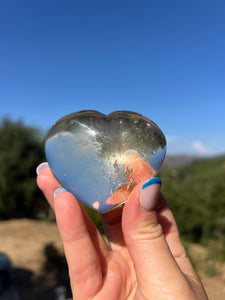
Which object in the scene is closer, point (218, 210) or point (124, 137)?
point (124, 137)

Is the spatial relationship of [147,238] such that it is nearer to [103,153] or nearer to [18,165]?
[103,153]

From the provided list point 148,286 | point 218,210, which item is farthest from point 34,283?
point 218,210

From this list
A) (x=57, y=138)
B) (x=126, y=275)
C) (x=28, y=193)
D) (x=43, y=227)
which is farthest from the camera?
(x=28, y=193)

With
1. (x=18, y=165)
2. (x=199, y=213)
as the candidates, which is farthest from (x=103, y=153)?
(x=199, y=213)

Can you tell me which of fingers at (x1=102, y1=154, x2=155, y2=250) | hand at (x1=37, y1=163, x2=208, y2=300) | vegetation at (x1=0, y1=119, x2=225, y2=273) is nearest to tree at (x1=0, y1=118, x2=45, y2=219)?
vegetation at (x1=0, y1=119, x2=225, y2=273)

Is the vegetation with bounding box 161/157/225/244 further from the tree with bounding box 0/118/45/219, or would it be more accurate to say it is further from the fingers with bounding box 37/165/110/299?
the fingers with bounding box 37/165/110/299

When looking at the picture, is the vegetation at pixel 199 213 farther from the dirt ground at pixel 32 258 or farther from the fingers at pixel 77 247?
the fingers at pixel 77 247

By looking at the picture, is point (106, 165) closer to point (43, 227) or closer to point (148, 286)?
point (148, 286)
